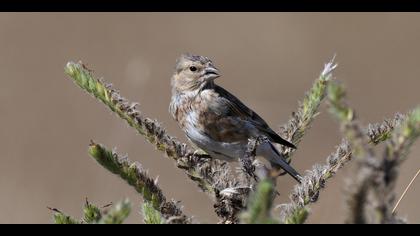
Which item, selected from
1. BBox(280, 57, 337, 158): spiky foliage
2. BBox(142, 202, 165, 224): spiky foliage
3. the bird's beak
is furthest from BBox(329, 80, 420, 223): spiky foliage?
the bird's beak

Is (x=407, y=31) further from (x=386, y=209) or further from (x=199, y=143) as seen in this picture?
(x=386, y=209)

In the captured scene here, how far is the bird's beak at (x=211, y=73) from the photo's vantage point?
4.72m

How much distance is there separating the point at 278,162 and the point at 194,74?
170cm

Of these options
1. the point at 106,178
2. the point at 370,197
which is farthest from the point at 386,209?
the point at 106,178

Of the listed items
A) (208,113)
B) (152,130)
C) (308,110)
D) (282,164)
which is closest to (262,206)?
(152,130)

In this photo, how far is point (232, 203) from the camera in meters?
1.94

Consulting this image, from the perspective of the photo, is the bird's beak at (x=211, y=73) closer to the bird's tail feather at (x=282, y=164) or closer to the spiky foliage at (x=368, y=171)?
the bird's tail feather at (x=282, y=164)

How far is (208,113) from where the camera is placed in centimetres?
450

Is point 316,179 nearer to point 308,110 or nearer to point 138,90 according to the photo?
point 308,110

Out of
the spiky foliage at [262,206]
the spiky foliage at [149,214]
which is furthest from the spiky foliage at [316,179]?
the spiky foliage at [262,206]

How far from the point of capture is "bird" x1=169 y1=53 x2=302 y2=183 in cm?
425

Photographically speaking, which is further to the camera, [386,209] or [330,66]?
[330,66]
